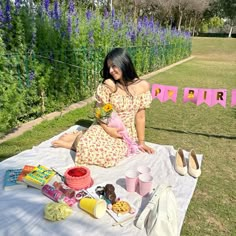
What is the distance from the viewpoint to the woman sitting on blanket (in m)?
3.15

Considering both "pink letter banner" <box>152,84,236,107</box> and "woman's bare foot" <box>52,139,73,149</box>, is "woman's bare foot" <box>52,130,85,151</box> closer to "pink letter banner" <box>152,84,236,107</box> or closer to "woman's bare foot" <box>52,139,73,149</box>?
"woman's bare foot" <box>52,139,73,149</box>

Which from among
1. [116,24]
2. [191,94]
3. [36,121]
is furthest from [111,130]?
[116,24]

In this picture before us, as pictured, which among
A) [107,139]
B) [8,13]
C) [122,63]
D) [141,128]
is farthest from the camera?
[8,13]

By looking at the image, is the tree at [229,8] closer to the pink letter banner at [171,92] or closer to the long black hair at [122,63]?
the pink letter banner at [171,92]

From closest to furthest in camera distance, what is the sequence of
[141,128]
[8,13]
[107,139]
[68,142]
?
1. [107,139]
2. [141,128]
3. [68,142]
4. [8,13]

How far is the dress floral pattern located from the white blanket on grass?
0.12 metres

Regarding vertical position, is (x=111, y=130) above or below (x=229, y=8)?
below

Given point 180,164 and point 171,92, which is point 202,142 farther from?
point 180,164

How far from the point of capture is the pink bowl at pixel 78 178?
2.71 metres

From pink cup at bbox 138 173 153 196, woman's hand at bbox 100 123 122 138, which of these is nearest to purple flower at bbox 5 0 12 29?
woman's hand at bbox 100 123 122 138

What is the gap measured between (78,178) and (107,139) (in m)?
0.71

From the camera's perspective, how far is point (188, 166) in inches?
129

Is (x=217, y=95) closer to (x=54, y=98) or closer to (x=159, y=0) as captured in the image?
(x=54, y=98)

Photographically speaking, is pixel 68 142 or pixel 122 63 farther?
pixel 68 142
